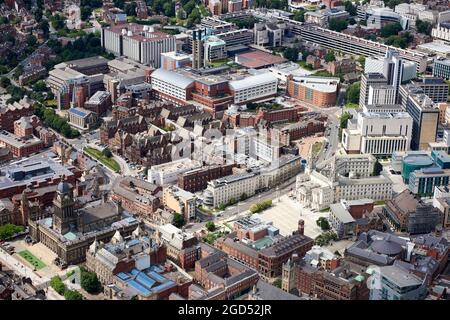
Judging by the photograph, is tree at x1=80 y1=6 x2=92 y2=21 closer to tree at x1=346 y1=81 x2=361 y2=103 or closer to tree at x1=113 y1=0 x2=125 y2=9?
tree at x1=113 y1=0 x2=125 y2=9

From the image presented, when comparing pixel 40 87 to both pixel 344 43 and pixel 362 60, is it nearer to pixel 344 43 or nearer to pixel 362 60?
pixel 362 60

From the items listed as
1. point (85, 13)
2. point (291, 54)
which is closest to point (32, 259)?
point (291, 54)

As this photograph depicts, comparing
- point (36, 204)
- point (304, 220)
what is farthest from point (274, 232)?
point (36, 204)

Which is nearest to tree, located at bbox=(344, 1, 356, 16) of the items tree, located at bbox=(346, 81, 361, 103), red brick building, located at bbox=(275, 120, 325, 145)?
tree, located at bbox=(346, 81, 361, 103)

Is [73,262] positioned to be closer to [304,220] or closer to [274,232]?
[274,232]

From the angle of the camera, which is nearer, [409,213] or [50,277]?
[50,277]

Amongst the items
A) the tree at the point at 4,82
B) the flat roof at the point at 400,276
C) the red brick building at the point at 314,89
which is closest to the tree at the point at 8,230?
the flat roof at the point at 400,276
